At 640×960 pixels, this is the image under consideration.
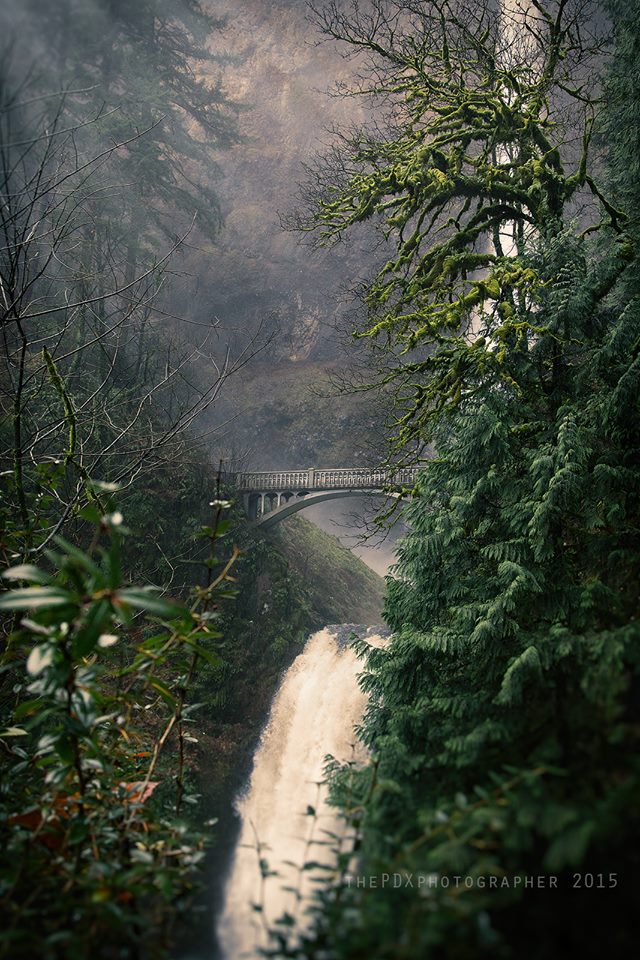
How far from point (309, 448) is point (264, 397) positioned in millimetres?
4910

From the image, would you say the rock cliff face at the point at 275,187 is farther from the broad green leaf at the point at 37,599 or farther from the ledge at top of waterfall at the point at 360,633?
the broad green leaf at the point at 37,599

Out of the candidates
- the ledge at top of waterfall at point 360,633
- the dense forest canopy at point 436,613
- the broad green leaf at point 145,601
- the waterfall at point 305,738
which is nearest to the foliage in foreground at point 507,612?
the dense forest canopy at point 436,613

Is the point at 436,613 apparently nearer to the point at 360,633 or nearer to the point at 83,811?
the point at 83,811

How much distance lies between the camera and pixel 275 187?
37312 millimetres

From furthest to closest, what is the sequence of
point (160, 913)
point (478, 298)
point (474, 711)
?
point (478, 298) → point (474, 711) → point (160, 913)

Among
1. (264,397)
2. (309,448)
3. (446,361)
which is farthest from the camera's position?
(264,397)

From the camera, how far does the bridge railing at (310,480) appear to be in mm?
16469

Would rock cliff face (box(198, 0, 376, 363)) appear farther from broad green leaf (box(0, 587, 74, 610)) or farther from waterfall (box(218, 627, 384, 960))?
broad green leaf (box(0, 587, 74, 610))

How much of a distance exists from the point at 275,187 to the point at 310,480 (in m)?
30.4

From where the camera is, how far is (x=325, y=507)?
30344mm

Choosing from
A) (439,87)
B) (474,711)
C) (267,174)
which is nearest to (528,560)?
(474,711)

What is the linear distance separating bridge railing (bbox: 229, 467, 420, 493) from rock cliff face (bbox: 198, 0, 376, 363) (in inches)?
688

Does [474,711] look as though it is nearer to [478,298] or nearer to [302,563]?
[478,298]

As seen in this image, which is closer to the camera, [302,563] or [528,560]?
[528,560]
